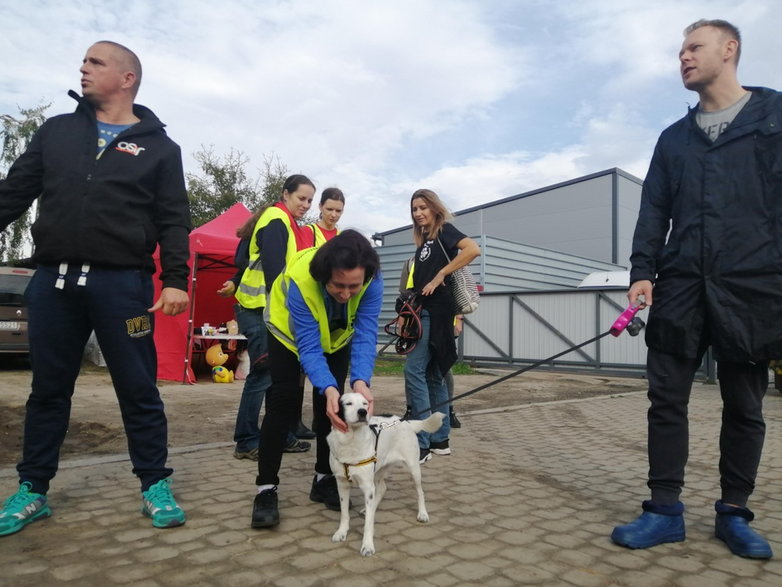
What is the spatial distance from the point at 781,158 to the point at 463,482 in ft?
8.05

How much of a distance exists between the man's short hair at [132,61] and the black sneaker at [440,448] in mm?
3056

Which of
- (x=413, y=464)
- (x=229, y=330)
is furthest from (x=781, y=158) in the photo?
(x=229, y=330)

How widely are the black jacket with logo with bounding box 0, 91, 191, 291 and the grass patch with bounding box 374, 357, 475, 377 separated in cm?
884

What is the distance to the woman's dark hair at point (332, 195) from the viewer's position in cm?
492

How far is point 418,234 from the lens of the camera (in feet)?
15.8

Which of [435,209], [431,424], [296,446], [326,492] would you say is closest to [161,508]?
[326,492]

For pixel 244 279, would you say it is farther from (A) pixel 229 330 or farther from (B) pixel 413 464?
(A) pixel 229 330

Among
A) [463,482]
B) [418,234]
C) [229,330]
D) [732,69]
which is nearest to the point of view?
[732,69]

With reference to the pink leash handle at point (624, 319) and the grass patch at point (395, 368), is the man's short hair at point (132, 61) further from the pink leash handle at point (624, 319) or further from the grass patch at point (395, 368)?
the grass patch at point (395, 368)

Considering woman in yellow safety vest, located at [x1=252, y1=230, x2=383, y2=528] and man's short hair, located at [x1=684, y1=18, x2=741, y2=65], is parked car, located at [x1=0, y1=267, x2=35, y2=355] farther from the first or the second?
man's short hair, located at [x1=684, y1=18, x2=741, y2=65]

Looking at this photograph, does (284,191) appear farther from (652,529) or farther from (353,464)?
(652,529)

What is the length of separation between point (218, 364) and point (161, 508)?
7.79 meters

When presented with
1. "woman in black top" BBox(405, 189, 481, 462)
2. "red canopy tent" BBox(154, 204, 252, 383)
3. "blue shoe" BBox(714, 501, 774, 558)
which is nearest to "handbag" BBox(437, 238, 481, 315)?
"woman in black top" BBox(405, 189, 481, 462)

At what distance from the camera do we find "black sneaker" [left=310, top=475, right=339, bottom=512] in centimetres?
325
